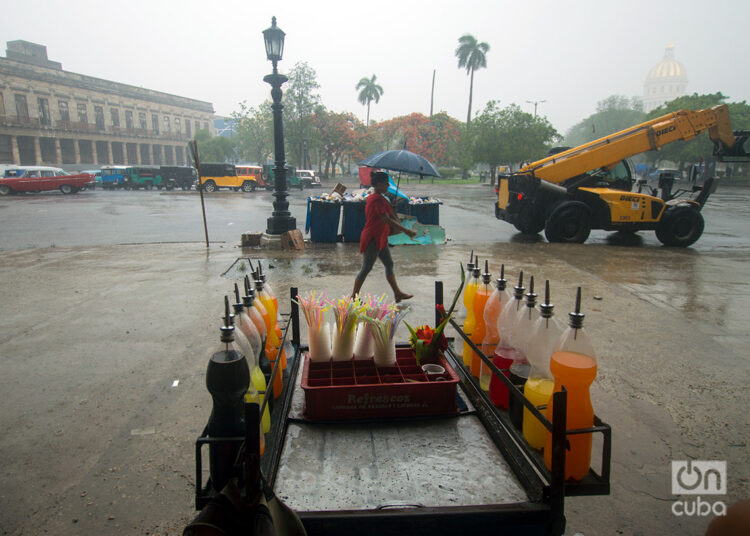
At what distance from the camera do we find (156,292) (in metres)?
6.81

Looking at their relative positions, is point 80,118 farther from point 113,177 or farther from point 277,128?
point 277,128

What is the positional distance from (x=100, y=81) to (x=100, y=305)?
2770 inches

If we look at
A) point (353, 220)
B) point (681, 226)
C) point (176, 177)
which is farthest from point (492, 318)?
point (176, 177)

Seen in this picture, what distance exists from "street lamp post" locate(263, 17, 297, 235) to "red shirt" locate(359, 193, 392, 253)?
5.12 m

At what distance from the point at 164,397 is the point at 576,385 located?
3.21m

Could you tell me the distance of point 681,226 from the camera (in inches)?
435

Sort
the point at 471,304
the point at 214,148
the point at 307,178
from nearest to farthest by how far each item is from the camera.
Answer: the point at 471,304 < the point at 307,178 < the point at 214,148

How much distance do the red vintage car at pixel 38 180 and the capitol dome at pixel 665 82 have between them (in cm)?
20717

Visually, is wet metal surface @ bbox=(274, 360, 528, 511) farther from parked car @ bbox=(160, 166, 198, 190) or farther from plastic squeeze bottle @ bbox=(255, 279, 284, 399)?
parked car @ bbox=(160, 166, 198, 190)

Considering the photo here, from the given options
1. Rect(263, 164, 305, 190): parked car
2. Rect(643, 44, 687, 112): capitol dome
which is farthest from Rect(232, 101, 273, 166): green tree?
Rect(643, 44, 687, 112): capitol dome

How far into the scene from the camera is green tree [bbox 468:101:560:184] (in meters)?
38.2

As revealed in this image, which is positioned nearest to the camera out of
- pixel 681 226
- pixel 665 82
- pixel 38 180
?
pixel 681 226

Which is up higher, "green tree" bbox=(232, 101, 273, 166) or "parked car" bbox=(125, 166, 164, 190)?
"green tree" bbox=(232, 101, 273, 166)

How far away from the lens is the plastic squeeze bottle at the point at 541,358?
6.18 ft
